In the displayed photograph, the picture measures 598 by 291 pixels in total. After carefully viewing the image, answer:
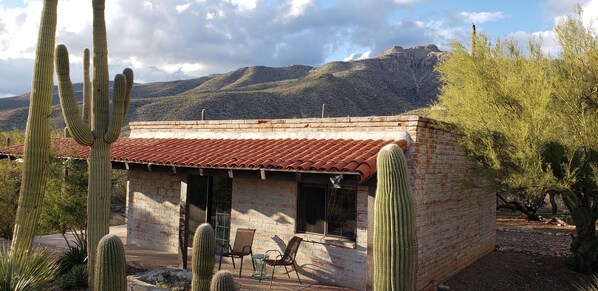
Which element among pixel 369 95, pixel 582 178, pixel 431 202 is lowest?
pixel 431 202

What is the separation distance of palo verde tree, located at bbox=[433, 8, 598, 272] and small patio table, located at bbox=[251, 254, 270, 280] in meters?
4.77

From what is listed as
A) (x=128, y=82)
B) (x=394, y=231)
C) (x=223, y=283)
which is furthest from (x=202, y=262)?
(x=128, y=82)

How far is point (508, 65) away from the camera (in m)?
9.88

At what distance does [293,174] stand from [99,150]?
11.0 ft

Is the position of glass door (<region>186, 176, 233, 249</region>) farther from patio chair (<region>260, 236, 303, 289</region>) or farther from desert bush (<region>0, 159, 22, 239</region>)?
desert bush (<region>0, 159, 22, 239</region>)

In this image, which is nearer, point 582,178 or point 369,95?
point 582,178

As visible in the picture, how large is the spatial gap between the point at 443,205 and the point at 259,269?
395 cm

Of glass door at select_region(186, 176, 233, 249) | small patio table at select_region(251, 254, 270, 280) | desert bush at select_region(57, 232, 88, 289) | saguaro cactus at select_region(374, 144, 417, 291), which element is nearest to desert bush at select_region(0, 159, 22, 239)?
desert bush at select_region(57, 232, 88, 289)

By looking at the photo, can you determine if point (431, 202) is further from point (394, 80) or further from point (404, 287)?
point (394, 80)

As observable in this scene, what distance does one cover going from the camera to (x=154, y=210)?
11.7 metres

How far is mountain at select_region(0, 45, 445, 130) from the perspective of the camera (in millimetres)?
38875

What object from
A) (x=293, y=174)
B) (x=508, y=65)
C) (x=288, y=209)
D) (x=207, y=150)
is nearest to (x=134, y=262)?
(x=207, y=150)

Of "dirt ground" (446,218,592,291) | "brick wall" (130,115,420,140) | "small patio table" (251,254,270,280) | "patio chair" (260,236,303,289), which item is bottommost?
"dirt ground" (446,218,592,291)

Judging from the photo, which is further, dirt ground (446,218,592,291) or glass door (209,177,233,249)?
glass door (209,177,233,249)
